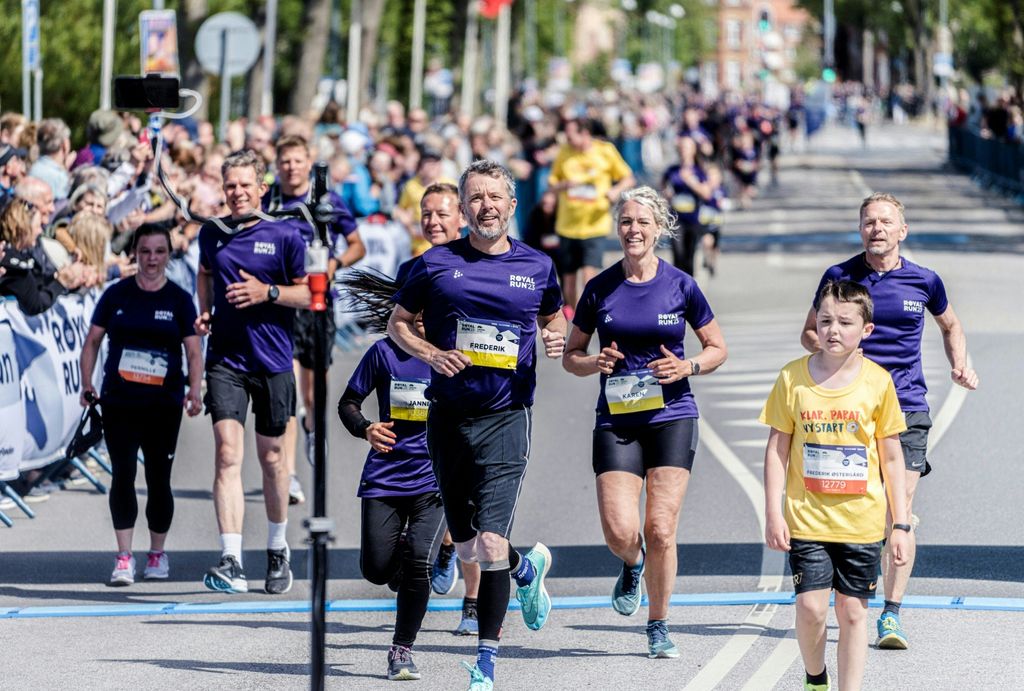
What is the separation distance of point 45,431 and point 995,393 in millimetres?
7715

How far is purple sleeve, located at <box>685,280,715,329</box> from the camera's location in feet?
26.8

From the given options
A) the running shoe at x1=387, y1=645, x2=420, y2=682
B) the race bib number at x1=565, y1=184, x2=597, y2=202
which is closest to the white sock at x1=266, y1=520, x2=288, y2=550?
the running shoe at x1=387, y1=645, x2=420, y2=682

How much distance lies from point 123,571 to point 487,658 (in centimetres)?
308

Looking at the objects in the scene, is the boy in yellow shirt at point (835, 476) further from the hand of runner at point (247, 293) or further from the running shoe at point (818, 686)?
the hand of runner at point (247, 293)

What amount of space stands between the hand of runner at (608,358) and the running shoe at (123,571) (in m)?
2.90

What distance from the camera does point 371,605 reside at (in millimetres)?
9203

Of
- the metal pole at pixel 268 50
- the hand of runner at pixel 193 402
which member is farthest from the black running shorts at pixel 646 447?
the metal pole at pixel 268 50

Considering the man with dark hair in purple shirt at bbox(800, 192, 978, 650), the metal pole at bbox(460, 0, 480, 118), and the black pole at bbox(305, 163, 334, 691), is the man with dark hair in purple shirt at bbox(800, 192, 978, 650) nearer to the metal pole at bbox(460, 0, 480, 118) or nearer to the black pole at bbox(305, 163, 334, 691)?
the black pole at bbox(305, 163, 334, 691)

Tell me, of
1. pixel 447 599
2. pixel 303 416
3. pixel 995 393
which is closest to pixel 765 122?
pixel 995 393

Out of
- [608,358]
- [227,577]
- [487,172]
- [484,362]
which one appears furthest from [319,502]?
[227,577]

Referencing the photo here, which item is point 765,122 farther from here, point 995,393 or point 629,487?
point 629,487

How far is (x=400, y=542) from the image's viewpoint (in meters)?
7.88

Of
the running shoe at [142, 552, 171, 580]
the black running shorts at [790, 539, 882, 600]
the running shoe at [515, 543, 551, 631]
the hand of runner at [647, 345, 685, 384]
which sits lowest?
the running shoe at [142, 552, 171, 580]

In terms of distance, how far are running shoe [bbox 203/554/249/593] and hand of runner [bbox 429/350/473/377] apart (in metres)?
2.43
